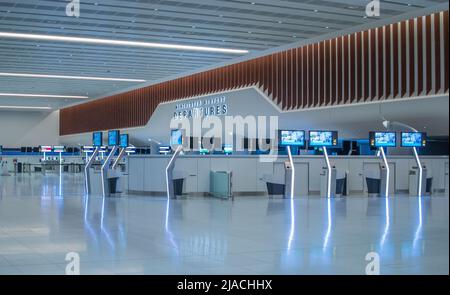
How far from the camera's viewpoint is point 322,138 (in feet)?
50.7

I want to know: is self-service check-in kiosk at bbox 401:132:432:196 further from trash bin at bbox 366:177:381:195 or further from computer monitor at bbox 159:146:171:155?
computer monitor at bbox 159:146:171:155

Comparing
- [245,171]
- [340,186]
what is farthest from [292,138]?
[340,186]

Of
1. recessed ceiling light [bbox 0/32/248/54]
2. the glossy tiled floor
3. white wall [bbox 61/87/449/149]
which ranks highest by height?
recessed ceiling light [bbox 0/32/248/54]

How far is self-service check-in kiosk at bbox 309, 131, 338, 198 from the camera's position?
593 inches

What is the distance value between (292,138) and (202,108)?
13.4m

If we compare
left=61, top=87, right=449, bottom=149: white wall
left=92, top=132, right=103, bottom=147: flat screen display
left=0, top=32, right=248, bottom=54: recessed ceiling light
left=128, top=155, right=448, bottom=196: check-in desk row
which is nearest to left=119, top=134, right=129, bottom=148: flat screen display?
left=128, top=155, right=448, bottom=196: check-in desk row

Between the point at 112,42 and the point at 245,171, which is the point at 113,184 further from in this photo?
the point at 112,42

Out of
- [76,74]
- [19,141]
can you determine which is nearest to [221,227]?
[76,74]

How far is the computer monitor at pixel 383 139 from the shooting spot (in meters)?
16.0

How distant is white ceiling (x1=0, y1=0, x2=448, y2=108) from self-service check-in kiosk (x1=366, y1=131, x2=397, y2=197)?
339 cm

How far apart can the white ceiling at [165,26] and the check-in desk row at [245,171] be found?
3.98 m

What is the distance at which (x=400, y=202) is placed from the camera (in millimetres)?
13195

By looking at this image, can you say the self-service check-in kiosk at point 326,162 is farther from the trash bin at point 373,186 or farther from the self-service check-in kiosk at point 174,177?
the self-service check-in kiosk at point 174,177

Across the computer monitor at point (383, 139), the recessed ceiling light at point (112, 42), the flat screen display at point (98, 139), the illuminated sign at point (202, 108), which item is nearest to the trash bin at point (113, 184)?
the flat screen display at point (98, 139)
